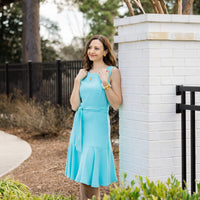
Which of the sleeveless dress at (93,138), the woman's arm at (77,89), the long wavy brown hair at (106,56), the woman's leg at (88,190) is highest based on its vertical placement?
the long wavy brown hair at (106,56)

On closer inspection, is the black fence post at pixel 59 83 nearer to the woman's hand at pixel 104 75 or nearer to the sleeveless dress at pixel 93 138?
the sleeveless dress at pixel 93 138

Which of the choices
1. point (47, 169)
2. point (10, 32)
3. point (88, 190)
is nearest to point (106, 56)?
point (88, 190)

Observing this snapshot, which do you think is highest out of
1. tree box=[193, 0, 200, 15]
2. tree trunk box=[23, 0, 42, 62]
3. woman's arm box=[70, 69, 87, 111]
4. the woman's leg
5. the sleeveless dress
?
tree box=[193, 0, 200, 15]

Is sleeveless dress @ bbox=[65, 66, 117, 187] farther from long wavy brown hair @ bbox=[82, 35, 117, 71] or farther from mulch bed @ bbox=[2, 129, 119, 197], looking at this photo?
mulch bed @ bbox=[2, 129, 119, 197]

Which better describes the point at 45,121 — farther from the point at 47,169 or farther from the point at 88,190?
the point at 88,190

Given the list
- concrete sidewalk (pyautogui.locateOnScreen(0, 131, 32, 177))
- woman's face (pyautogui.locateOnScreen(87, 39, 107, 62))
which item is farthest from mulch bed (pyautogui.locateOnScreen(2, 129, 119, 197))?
woman's face (pyautogui.locateOnScreen(87, 39, 107, 62))

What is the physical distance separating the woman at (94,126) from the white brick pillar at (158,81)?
229 mm

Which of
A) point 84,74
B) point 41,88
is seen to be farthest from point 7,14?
point 84,74

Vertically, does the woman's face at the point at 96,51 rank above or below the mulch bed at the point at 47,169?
above

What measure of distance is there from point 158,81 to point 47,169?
331 centimetres

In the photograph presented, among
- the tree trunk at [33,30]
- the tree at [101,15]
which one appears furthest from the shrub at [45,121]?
the tree at [101,15]

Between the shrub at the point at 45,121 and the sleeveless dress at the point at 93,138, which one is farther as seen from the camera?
the shrub at the point at 45,121

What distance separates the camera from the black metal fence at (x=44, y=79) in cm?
1155

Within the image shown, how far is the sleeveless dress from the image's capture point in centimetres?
409
